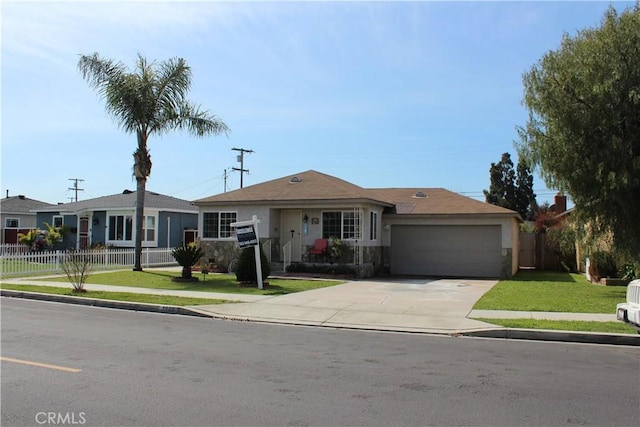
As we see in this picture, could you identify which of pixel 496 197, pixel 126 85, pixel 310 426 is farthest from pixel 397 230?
pixel 496 197

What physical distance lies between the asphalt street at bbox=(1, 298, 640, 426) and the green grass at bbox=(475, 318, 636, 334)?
0.92m

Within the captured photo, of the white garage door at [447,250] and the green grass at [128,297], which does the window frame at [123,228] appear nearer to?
the green grass at [128,297]

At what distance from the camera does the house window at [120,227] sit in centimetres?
3127

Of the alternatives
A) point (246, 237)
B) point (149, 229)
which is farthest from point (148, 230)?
point (246, 237)

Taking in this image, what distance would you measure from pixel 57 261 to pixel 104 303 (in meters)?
10.3

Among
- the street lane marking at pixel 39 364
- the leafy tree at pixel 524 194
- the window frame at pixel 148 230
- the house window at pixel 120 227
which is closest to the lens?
the street lane marking at pixel 39 364

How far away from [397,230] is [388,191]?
4.63 m

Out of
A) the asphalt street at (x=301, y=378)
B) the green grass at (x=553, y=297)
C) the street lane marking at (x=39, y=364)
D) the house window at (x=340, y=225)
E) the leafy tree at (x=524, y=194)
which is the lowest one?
the asphalt street at (x=301, y=378)

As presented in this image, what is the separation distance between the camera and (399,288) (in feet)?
58.8

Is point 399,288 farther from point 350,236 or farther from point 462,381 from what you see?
point 462,381

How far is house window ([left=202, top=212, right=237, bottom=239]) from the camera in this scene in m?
24.7

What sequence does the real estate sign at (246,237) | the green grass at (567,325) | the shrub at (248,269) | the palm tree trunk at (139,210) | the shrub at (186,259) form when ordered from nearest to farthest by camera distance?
the green grass at (567,325) → the real estate sign at (246,237) → the shrub at (248,269) → the shrub at (186,259) → the palm tree trunk at (139,210)

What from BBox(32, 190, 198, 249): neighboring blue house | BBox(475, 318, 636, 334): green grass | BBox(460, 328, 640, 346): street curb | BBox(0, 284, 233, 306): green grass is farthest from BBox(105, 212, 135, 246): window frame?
BBox(460, 328, 640, 346): street curb

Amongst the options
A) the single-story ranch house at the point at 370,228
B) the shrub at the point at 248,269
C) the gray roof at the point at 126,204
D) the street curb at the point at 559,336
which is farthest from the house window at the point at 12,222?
the street curb at the point at 559,336
